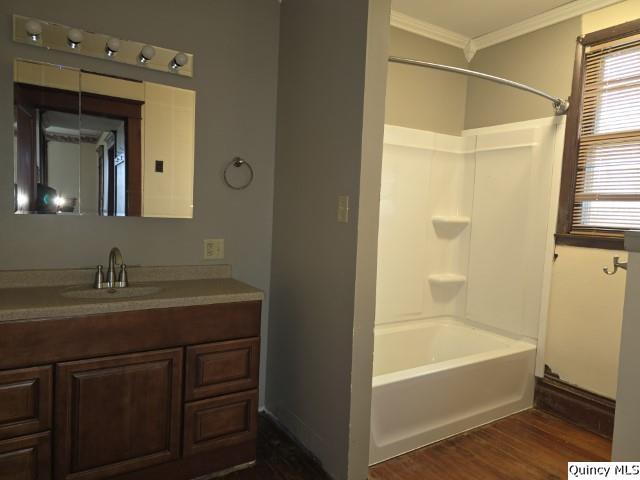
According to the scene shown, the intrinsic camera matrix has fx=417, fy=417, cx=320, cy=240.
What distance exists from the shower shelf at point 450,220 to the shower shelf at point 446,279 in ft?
1.28

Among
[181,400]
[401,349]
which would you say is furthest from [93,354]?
[401,349]

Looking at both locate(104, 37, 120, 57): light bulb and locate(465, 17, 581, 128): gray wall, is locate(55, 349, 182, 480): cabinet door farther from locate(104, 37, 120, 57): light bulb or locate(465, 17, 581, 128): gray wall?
locate(465, 17, 581, 128): gray wall

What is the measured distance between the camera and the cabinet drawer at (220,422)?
1772mm

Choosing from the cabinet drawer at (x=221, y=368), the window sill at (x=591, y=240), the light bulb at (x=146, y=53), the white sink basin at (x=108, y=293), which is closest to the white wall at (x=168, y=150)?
the light bulb at (x=146, y=53)

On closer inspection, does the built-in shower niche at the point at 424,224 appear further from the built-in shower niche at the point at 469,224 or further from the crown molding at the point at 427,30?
the crown molding at the point at 427,30

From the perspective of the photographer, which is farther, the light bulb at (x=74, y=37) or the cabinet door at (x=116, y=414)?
the light bulb at (x=74, y=37)

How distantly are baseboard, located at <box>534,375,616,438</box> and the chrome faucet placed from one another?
2560mm

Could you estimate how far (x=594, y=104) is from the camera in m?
2.47

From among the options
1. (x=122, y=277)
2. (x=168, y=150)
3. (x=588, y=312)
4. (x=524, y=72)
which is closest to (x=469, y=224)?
(x=588, y=312)

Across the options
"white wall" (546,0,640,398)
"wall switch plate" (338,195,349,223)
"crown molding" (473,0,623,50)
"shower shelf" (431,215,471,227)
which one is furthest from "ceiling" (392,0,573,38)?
"wall switch plate" (338,195,349,223)

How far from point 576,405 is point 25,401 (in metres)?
2.81

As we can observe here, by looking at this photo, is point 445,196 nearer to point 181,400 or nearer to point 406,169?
point 406,169

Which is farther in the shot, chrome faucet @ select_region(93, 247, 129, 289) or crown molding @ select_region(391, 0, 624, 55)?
crown molding @ select_region(391, 0, 624, 55)

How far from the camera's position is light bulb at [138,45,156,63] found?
1957 mm
